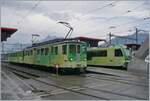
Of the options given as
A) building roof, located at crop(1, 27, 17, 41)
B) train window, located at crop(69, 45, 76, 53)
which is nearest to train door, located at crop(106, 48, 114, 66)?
train window, located at crop(69, 45, 76, 53)

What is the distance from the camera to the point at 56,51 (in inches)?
1094

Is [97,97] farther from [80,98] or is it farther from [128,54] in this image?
[128,54]

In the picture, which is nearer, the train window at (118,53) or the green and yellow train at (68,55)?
the green and yellow train at (68,55)

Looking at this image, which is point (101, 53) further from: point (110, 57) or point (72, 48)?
point (72, 48)

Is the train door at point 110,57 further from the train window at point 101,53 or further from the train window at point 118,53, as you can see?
the train window at point 101,53

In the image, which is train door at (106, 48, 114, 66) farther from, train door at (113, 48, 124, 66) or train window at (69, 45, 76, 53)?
train window at (69, 45, 76, 53)

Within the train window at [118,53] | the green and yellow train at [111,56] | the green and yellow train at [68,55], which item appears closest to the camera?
the green and yellow train at [68,55]

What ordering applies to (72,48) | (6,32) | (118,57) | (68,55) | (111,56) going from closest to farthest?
(68,55) → (72,48) → (6,32) → (118,57) → (111,56)

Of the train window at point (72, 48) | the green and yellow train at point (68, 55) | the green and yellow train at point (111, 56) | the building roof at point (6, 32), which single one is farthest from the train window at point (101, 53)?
the building roof at point (6, 32)

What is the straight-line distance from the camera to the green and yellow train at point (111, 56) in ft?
116

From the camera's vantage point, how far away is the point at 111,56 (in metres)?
37.5

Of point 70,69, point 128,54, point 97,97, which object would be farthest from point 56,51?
point 97,97

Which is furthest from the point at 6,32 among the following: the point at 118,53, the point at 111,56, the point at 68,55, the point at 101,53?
the point at 101,53

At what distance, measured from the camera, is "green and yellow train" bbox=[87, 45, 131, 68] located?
116 feet
